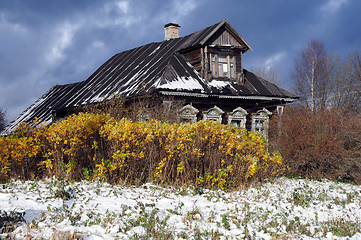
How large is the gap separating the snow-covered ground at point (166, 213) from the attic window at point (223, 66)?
10440 mm

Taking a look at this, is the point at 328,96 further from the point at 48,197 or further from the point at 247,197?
the point at 48,197

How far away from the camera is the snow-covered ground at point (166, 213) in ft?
16.3

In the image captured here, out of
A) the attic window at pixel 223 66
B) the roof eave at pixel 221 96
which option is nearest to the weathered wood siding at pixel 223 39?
the attic window at pixel 223 66

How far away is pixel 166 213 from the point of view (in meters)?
5.82

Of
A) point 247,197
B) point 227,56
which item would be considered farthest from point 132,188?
point 227,56

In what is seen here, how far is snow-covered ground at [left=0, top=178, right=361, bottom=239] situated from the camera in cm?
496

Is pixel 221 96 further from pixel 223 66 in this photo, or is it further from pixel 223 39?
pixel 223 39

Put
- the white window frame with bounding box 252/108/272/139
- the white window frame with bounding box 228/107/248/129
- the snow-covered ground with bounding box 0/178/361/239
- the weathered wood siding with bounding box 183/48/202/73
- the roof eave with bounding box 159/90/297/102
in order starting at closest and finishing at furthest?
the snow-covered ground with bounding box 0/178/361/239
the roof eave with bounding box 159/90/297/102
the white window frame with bounding box 228/107/248/129
the weathered wood siding with bounding box 183/48/202/73
the white window frame with bounding box 252/108/272/139

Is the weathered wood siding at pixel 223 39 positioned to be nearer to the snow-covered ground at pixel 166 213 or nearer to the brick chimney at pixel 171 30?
the brick chimney at pixel 171 30

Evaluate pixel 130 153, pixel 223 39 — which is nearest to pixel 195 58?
pixel 223 39

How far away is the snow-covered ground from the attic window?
34.3ft

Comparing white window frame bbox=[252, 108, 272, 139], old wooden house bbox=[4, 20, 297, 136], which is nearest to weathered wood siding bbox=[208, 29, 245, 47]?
old wooden house bbox=[4, 20, 297, 136]

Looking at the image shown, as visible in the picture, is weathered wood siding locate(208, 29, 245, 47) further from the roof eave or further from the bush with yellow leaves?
the bush with yellow leaves

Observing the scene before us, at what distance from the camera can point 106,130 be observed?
7516 millimetres
